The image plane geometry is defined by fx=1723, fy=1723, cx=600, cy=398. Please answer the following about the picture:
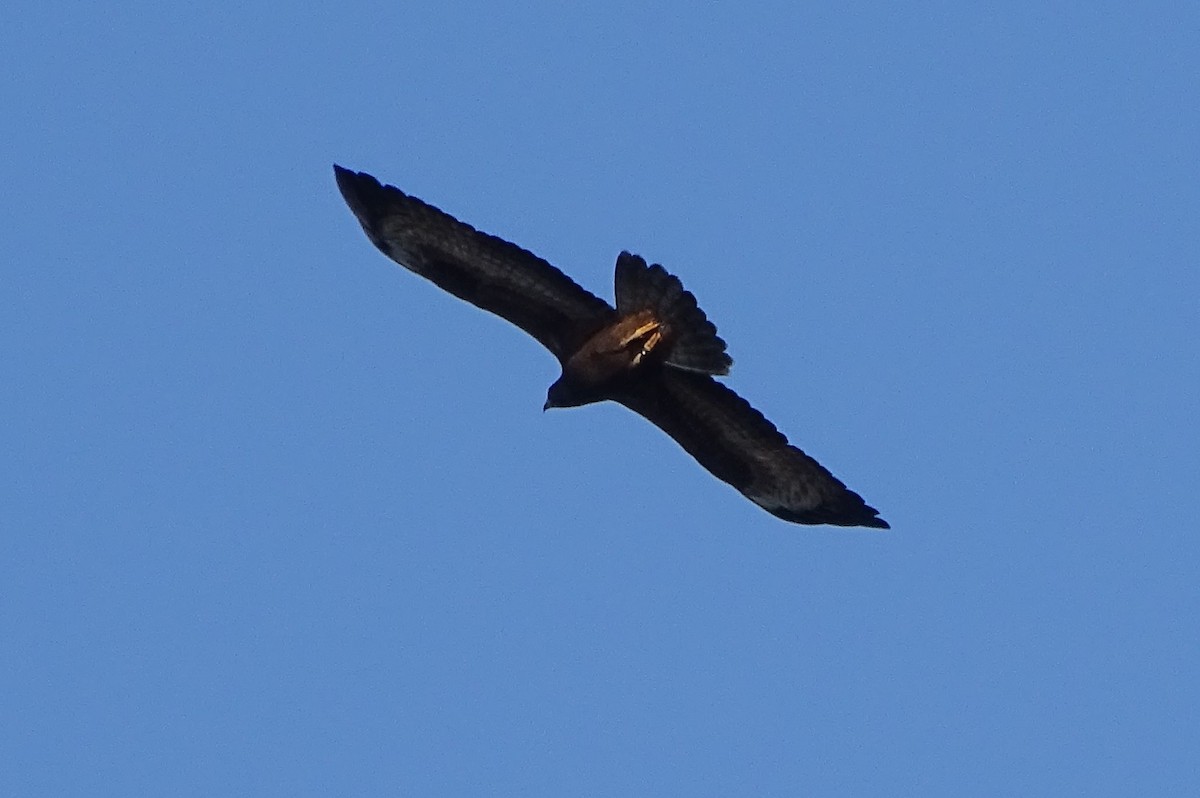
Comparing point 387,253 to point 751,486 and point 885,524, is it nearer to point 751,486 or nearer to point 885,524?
point 751,486

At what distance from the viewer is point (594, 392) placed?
11.2 meters

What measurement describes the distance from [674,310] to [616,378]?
0.66m

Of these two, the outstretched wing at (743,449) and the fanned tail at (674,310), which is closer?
the fanned tail at (674,310)

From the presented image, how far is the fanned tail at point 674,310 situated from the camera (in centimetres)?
1062

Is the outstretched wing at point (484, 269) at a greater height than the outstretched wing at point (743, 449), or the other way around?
the outstretched wing at point (484, 269)

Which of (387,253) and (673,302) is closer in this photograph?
(673,302)

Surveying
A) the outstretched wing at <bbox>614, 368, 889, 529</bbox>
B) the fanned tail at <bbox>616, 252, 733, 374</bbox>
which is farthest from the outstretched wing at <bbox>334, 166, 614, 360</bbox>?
the outstretched wing at <bbox>614, 368, 889, 529</bbox>

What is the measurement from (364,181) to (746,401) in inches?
120

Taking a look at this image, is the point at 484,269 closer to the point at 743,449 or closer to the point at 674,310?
the point at 674,310

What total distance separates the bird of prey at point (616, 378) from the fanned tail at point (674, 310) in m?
0.11

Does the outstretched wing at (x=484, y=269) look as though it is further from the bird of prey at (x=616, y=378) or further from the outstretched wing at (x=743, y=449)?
the outstretched wing at (x=743, y=449)

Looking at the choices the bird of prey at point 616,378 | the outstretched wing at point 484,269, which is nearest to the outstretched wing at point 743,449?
the bird of prey at point 616,378

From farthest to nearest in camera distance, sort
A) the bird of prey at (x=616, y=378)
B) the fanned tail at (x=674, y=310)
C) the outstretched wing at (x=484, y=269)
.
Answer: the outstretched wing at (x=484, y=269) < the bird of prey at (x=616, y=378) < the fanned tail at (x=674, y=310)

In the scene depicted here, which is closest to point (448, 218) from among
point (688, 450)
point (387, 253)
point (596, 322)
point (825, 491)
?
point (387, 253)
